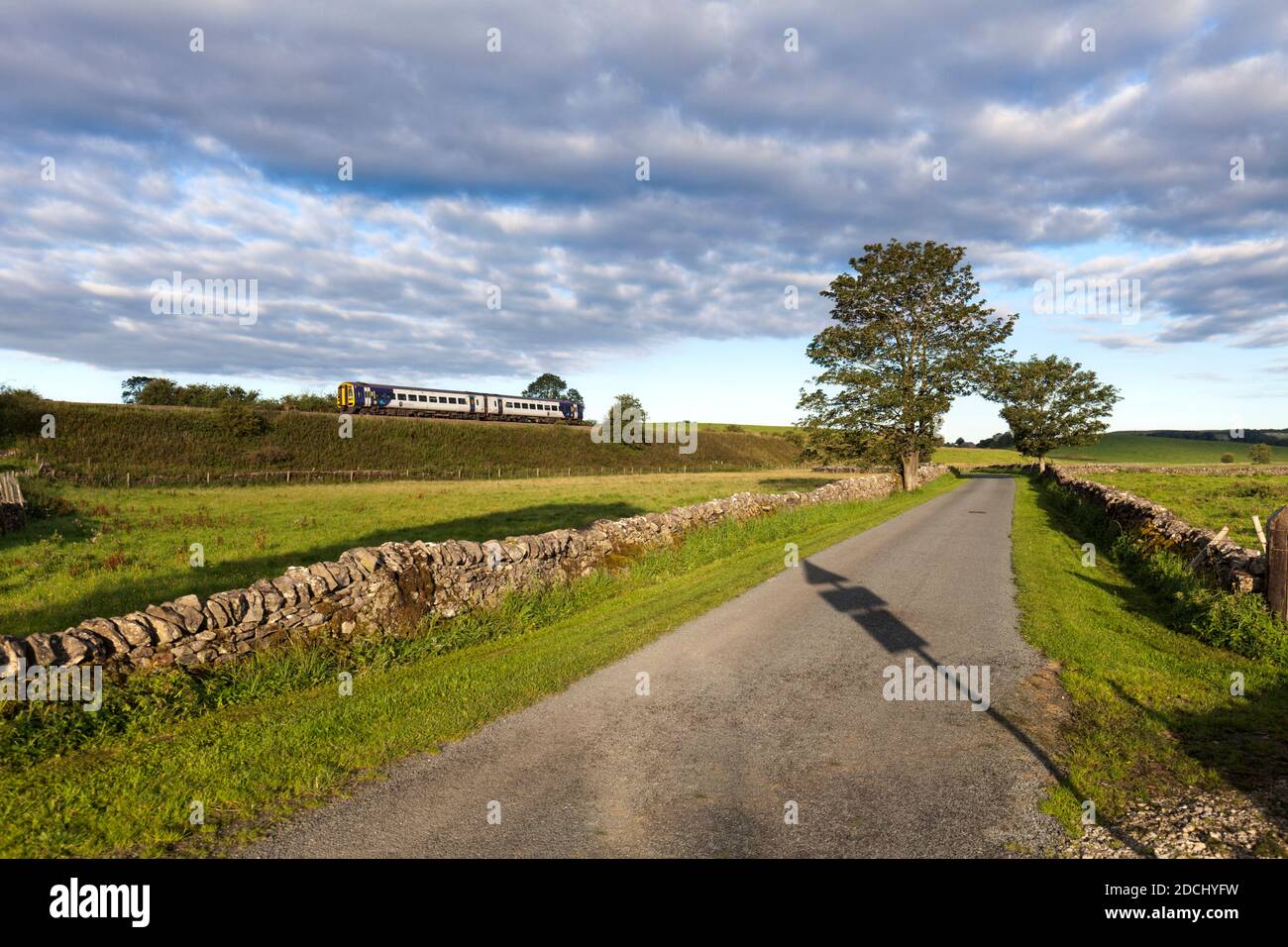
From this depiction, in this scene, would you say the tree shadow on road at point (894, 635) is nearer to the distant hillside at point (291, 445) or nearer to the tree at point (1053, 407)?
the distant hillside at point (291, 445)

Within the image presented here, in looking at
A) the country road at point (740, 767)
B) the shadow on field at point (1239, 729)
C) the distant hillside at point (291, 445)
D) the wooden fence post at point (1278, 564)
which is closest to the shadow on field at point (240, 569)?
the country road at point (740, 767)

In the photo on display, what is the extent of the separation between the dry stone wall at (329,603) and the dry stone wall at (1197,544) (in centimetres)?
1124

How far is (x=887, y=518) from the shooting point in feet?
88.8

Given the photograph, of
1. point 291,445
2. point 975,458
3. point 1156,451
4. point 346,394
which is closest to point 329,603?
point 291,445

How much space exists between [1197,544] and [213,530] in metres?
27.0

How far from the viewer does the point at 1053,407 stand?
2928 inches

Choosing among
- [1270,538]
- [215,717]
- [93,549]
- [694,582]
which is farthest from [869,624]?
[93,549]

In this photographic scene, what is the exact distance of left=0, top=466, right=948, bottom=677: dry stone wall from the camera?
7.07m

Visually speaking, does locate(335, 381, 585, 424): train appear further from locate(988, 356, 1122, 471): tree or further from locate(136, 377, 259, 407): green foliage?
locate(988, 356, 1122, 471): tree

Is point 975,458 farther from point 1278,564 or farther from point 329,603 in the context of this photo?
point 329,603

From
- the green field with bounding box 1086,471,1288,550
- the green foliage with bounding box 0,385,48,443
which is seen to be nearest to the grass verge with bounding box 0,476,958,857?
the green field with bounding box 1086,471,1288,550

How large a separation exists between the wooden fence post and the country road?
3.59m

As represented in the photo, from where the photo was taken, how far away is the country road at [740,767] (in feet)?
15.1
